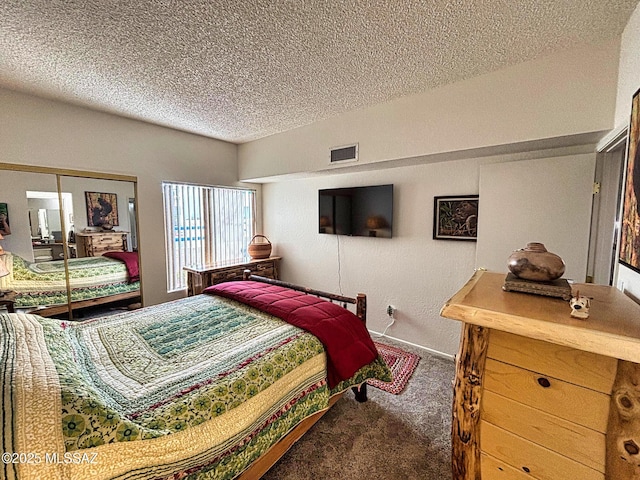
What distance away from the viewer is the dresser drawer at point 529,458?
88cm

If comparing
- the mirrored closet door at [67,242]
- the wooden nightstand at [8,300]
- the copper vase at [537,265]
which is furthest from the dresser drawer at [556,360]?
the wooden nightstand at [8,300]

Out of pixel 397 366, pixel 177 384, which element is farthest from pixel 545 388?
pixel 397 366

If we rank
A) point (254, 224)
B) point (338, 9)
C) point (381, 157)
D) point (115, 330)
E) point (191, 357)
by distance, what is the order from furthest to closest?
point (254, 224) → point (381, 157) → point (115, 330) → point (191, 357) → point (338, 9)

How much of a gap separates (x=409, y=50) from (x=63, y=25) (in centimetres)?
202

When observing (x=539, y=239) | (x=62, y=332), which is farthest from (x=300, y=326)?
(x=539, y=239)

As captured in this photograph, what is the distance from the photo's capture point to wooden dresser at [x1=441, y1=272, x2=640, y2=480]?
777 millimetres

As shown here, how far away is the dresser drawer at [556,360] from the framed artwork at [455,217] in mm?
1746

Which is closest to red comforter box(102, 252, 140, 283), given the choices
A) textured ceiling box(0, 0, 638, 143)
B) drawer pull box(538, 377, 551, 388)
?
textured ceiling box(0, 0, 638, 143)

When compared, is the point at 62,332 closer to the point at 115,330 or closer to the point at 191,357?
the point at 115,330

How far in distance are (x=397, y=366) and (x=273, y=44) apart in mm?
2869

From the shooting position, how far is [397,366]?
2627 millimetres

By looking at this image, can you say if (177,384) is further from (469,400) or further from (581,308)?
(581,308)

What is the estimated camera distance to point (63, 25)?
1.47 m

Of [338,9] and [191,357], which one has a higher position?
[338,9]
